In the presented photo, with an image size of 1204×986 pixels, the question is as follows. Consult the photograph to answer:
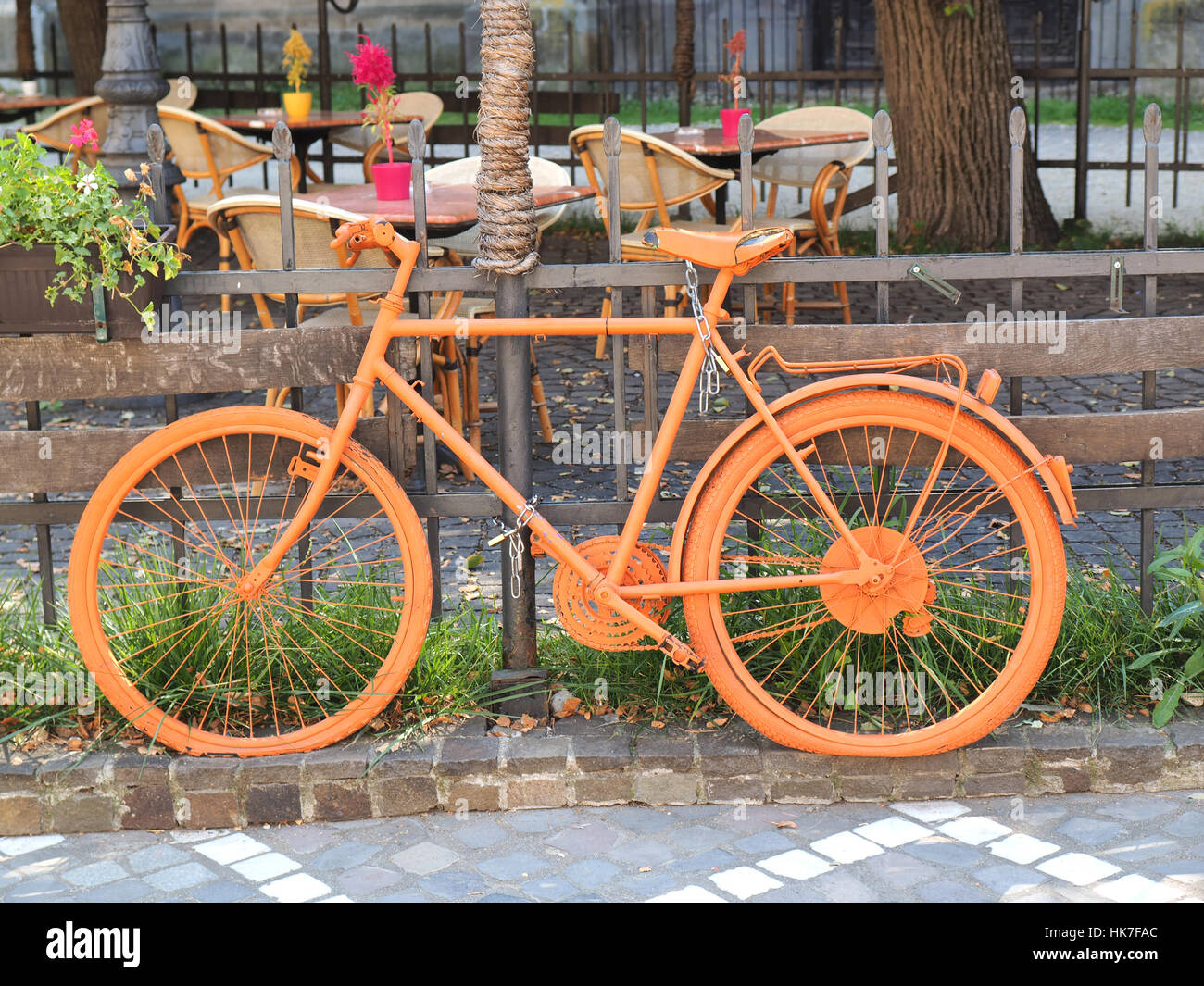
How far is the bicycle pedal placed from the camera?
11.9ft

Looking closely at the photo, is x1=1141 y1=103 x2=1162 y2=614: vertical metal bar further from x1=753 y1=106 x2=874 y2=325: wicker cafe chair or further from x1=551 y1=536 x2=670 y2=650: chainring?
x1=753 y1=106 x2=874 y2=325: wicker cafe chair

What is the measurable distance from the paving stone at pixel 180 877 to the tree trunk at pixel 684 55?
32.5ft

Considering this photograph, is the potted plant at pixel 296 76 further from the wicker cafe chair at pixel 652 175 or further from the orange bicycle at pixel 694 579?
the orange bicycle at pixel 694 579

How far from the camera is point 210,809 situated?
3.61m

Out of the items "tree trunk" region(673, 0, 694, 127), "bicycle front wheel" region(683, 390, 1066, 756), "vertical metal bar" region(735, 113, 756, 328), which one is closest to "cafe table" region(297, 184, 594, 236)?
"vertical metal bar" region(735, 113, 756, 328)

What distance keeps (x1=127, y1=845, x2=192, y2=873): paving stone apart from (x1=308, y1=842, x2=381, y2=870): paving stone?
307mm

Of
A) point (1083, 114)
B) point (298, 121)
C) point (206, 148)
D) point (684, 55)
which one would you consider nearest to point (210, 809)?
point (206, 148)

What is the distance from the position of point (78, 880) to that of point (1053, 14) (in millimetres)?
27469

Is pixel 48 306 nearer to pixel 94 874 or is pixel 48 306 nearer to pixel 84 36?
pixel 94 874

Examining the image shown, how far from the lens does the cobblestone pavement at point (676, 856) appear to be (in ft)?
10.6

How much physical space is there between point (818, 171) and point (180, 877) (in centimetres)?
682

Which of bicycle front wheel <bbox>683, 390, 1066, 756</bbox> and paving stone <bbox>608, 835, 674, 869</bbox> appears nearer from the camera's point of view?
paving stone <bbox>608, 835, 674, 869</bbox>

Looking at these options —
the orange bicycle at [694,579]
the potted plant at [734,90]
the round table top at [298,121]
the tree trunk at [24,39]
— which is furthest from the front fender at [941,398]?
the tree trunk at [24,39]
